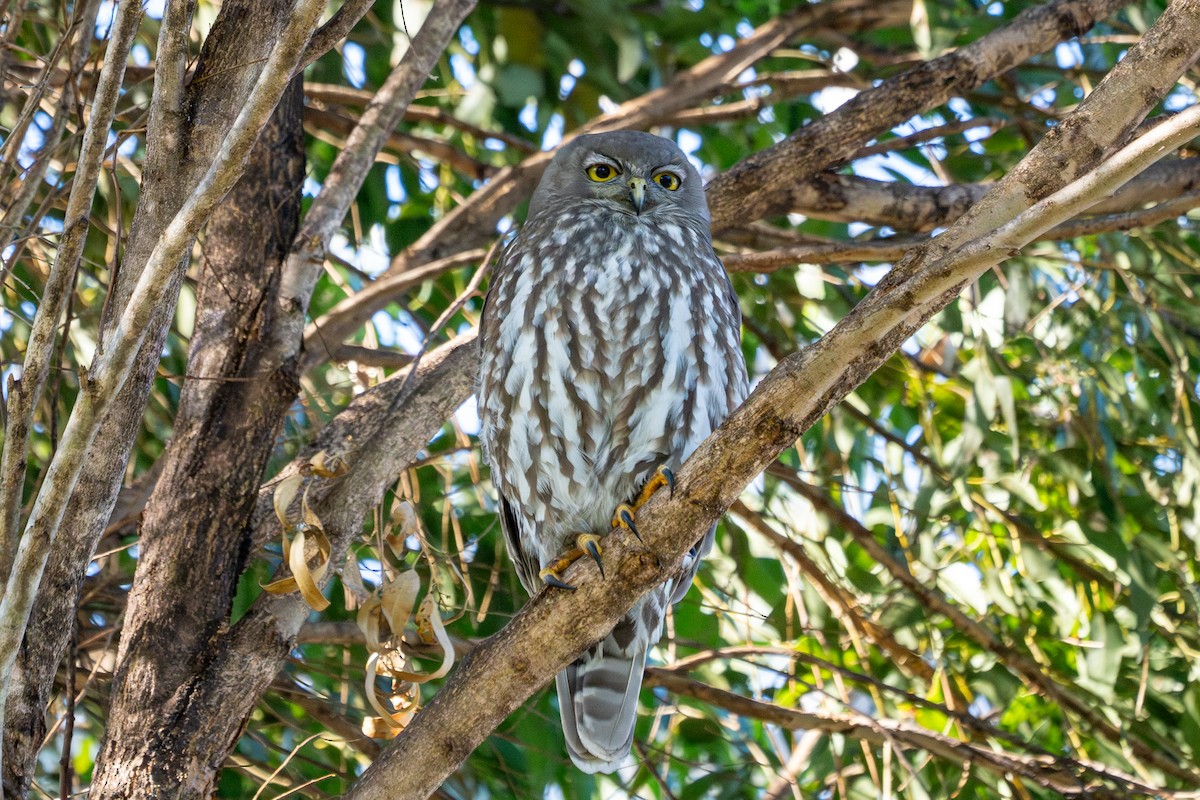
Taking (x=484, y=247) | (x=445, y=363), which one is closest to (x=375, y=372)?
(x=484, y=247)

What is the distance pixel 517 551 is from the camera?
10.6ft

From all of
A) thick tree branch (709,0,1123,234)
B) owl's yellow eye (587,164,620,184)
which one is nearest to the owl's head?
owl's yellow eye (587,164,620,184)

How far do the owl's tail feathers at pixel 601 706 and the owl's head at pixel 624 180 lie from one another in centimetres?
112

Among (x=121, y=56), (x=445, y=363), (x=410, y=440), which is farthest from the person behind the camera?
(x=445, y=363)

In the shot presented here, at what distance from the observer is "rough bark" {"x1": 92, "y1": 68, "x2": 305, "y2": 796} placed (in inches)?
90.1

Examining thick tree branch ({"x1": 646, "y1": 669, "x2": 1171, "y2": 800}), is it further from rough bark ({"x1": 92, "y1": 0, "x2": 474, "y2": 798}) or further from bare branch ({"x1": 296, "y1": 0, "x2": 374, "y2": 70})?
bare branch ({"x1": 296, "y1": 0, "x2": 374, "y2": 70})

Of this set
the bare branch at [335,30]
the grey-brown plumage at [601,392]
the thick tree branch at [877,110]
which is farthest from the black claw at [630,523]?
the thick tree branch at [877,110]

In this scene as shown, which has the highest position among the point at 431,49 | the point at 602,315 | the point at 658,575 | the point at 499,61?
the point at 499,61

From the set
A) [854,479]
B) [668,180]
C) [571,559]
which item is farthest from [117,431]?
[854,479]

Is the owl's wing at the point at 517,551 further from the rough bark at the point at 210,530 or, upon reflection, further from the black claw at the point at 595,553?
the black claw at the point at 595,553

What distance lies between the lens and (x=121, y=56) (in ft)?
6.05

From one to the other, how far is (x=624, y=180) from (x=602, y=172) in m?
0.07

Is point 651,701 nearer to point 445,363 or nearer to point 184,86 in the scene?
point 445,363

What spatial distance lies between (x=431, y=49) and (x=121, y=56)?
1290 mm
